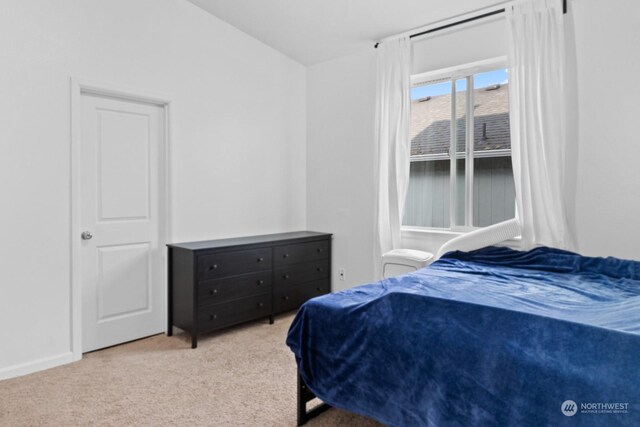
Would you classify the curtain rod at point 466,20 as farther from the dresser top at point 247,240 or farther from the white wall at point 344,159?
the dresser top at point 247,240

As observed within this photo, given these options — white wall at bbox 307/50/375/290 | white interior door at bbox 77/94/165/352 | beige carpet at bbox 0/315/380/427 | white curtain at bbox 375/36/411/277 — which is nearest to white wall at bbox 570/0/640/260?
white curtain at bbox 375/36/411/277

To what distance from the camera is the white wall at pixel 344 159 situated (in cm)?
409

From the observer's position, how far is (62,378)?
2.61 meters

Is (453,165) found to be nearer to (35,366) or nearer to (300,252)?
(300,252)

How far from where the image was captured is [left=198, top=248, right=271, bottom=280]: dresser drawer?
321cm

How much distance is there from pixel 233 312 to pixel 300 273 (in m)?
0.82

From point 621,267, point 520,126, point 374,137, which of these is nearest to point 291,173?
point 374,137

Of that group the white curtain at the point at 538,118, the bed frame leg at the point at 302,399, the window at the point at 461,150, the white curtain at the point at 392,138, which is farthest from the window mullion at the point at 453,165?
the bed frame leg at the point at 302,399

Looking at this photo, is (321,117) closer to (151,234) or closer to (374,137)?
(374,137)

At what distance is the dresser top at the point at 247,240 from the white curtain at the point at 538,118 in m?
1.98

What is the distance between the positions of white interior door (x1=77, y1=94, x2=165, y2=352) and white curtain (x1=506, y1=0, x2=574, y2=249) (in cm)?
289

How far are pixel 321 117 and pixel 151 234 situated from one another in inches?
85.6

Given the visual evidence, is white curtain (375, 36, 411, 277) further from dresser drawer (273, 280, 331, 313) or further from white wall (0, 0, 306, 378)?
white wall (0, 0, 306, 378)

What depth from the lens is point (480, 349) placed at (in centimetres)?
142
